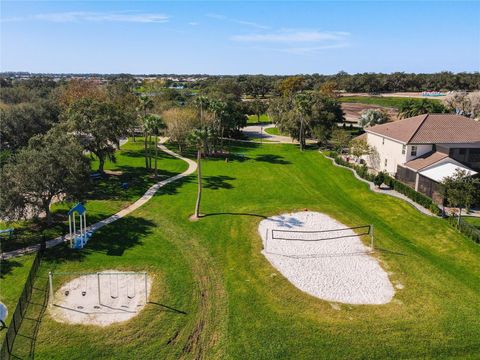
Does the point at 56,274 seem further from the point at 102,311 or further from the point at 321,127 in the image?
the point at 321,127

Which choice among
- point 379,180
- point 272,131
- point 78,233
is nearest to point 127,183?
point 78,233

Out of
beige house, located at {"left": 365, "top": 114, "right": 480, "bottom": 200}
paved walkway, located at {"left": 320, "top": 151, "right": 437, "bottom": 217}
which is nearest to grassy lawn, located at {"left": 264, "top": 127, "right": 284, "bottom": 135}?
paved walkway, located at {"left": 320, "top": 151, "right": 437, "bottom": 217}

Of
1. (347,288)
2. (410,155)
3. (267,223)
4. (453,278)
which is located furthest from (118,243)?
(410,155)

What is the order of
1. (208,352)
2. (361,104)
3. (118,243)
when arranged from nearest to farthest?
1. (208,352)
2. (118,243)
3. (361,104)

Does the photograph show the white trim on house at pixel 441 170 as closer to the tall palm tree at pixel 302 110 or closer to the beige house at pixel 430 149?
the beige house at pixel 430 149

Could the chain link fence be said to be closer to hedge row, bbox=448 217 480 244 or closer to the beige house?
hedge row, bbox=448 217 480 244

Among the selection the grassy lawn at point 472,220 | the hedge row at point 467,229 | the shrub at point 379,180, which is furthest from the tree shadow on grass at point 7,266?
the shrub at point 379,180
